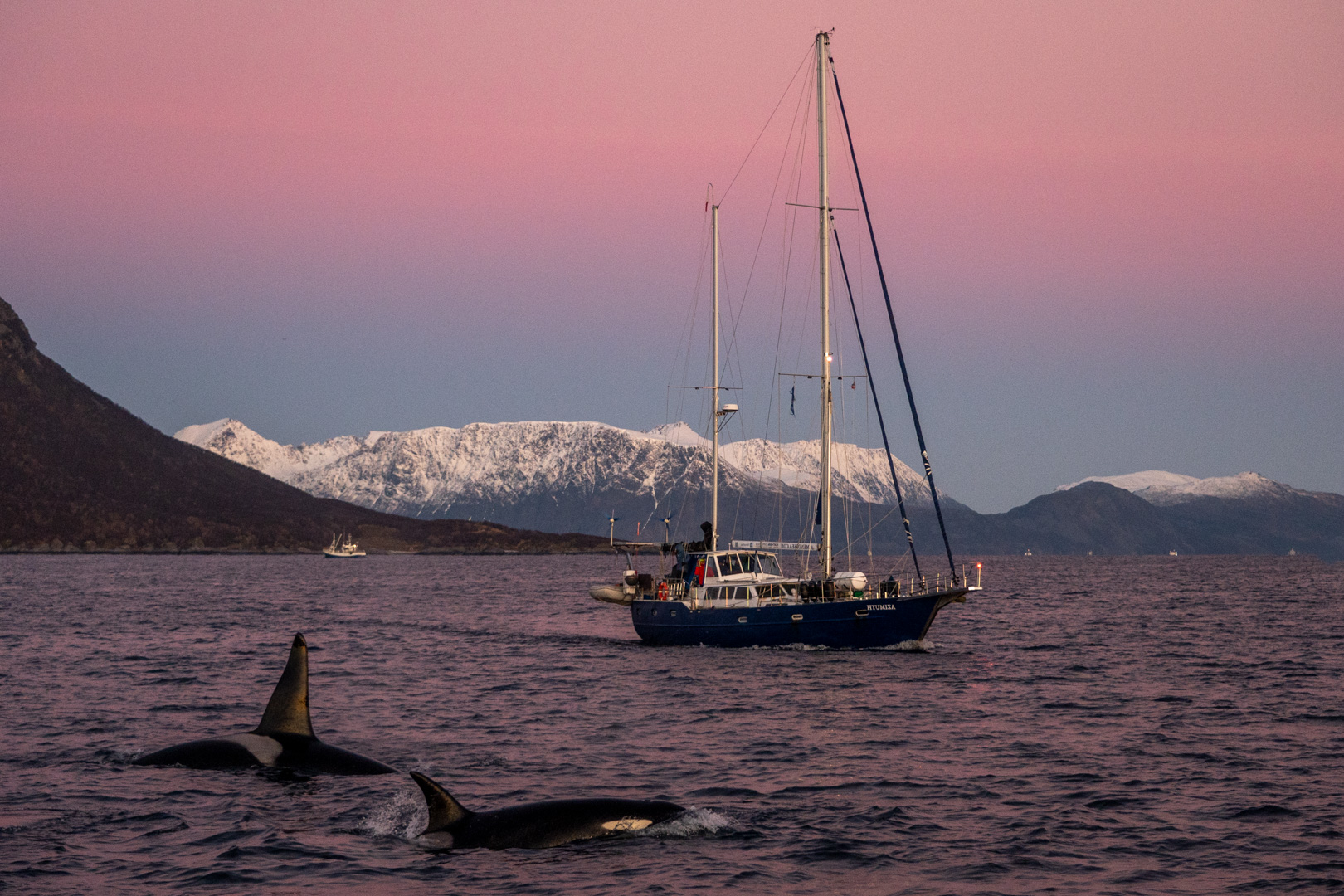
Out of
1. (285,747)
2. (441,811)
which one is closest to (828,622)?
(285,747)

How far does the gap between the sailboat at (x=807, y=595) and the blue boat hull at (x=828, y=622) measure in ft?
0.13

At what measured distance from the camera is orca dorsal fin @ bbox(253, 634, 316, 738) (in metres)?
27.1

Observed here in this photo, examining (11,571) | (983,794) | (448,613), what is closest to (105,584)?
(11,571)

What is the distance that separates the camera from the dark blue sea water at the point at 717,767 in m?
19.7

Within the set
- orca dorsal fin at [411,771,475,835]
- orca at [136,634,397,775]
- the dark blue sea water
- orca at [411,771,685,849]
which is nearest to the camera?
the dark blue sea water

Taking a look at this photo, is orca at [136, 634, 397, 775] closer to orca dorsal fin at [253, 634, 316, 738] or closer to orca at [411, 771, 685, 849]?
orca dorsal fin at [253, 634, 316, 738]

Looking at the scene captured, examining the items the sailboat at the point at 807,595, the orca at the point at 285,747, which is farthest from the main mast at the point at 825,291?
the orca at the point at 285,747

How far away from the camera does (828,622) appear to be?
56031mm

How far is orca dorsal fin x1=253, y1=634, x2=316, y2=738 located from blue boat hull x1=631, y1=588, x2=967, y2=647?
31.3 m

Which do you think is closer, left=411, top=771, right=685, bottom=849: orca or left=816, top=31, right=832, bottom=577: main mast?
left=411, top=771, right=685, bottom=849: orca

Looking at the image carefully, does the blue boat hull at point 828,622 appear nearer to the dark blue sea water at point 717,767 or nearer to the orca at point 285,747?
the dark blue sea water at point 717,767

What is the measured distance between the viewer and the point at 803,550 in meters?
66.8

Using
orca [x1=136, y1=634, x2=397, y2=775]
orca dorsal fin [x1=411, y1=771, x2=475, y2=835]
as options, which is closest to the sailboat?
orca [x1=136, y1=634, x2=397, y2=775]

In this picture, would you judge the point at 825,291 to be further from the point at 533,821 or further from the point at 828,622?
the point at 533,821
